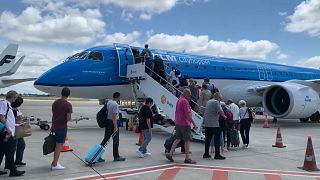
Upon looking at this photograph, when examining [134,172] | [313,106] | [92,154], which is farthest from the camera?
[313,106]

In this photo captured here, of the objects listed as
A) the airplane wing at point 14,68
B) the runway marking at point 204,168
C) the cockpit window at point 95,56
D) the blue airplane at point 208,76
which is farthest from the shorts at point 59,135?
the airplane wing at point 14,68

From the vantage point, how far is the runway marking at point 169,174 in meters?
6.19

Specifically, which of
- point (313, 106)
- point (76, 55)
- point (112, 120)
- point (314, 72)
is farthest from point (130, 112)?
point (314, 72)

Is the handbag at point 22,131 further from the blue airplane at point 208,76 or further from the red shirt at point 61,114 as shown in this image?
the blue airplane at point 208,76

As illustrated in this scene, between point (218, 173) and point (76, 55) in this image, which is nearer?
point (218, 173)

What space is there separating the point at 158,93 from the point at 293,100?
763cm

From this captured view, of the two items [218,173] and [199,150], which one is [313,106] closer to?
[199,150]

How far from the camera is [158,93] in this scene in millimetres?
11883

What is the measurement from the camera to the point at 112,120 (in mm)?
7695

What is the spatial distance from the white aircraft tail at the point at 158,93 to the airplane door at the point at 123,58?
192 millimetres

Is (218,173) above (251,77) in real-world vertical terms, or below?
below

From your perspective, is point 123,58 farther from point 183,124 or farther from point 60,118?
point 60,118

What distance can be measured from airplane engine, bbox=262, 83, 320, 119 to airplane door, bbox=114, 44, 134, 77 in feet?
24.8

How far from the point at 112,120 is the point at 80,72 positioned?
578 centimetres
